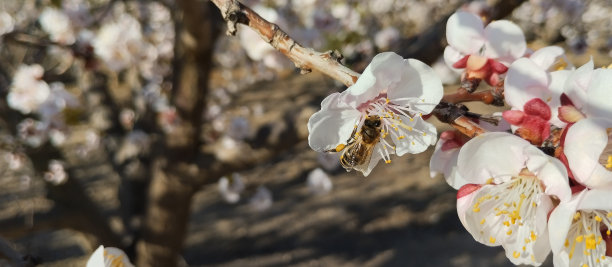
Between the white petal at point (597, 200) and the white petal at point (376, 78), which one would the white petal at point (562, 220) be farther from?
the white petal at point (376, 78)

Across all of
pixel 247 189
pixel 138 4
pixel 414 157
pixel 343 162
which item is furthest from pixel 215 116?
pixel 343 162

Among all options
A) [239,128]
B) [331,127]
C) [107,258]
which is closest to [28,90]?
[239,128]

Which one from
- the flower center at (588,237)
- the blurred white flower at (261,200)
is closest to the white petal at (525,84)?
the flower center at (588,237)

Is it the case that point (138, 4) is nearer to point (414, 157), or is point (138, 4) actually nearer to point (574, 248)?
point (414, 157)

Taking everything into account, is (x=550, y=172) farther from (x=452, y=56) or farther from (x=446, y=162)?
(x=452, y=56)

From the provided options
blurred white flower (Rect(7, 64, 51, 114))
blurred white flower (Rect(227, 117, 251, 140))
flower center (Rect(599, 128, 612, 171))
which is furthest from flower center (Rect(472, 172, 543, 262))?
blurred white flower (Rect(7, 64, 51, 114))

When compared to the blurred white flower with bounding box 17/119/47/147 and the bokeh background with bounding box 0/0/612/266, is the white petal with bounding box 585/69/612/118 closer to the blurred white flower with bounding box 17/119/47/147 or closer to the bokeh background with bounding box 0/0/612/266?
the bokeh background with bounding box 0/0/612/266
